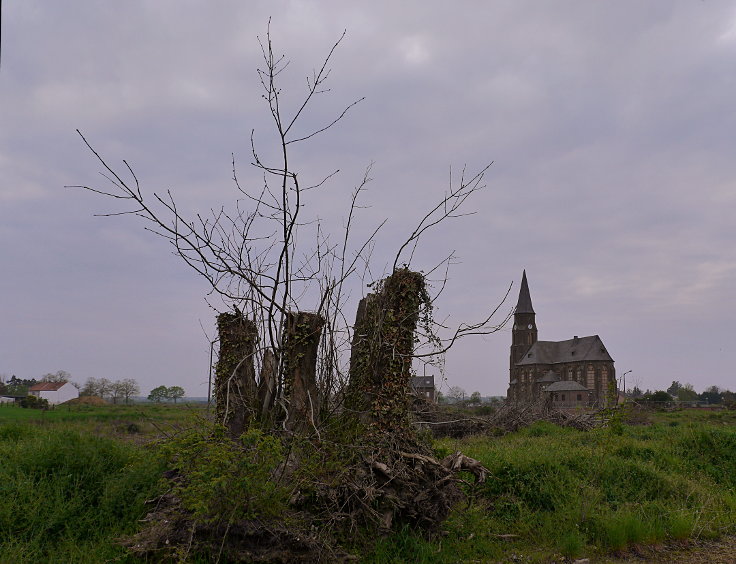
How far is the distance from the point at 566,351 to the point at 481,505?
73.5m

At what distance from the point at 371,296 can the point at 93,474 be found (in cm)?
457

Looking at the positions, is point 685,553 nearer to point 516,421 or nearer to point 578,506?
point 578,506

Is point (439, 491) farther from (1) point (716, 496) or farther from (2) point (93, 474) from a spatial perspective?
(1) point (716, 496)

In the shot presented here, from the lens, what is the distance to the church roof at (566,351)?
71.5 metres

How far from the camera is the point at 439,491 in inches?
271

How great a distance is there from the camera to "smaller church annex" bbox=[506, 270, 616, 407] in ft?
228

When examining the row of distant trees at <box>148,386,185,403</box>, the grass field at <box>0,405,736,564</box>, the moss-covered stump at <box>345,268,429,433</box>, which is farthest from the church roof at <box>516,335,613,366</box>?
the moss-covered stump at <box>345,268,429,433</box>

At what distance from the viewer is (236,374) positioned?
26.8ft

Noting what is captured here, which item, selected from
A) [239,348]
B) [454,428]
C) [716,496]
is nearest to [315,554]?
[239,348]

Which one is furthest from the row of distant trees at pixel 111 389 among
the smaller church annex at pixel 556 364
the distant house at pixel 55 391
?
the smaller church annex at pixel 556 364

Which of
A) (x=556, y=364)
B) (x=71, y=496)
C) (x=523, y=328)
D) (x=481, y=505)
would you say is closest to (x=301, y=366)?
(x=71, y=496)

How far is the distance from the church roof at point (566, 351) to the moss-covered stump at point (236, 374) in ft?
232

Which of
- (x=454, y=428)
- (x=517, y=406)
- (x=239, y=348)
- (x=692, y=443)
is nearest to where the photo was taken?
(x=239, y=348)

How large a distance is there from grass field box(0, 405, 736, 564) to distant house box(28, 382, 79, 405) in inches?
2873
